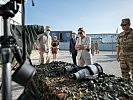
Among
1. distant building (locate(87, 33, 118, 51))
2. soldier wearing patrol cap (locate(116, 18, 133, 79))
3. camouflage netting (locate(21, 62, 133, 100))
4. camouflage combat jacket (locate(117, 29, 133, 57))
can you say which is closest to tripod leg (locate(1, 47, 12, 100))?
camouflage netting (locate(21, 62, 133, 100))

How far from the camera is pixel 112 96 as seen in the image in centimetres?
259

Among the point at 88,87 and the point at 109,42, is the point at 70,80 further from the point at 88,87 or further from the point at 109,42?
the point at 109,42

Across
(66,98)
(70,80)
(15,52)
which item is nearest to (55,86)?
(70,80)

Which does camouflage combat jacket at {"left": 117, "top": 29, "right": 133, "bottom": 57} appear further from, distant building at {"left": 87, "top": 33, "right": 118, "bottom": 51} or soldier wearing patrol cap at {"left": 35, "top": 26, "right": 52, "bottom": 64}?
distant building at {"left": 87, "top": 33, "right": 118, "bottom": 51}

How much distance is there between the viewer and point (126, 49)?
616 centimetres

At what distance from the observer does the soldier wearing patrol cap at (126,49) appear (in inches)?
236

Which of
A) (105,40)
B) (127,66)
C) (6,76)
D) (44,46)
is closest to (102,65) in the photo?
(44,46)

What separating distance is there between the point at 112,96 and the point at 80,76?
0.99 m

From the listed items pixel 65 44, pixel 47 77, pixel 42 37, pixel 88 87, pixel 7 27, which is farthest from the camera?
pixel 65 44

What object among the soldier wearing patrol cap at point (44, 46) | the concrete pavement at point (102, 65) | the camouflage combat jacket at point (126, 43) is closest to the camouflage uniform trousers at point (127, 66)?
the camouflage combat jacket at point (126, 43)

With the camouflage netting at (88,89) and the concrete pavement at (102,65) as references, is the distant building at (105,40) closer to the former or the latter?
the concrete pavement at (102,65)

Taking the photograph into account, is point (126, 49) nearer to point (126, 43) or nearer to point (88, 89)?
point (126, 43)

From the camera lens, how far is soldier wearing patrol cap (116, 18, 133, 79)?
19.6 feet

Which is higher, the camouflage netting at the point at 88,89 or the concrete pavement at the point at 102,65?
the camouflage netting at the point at 88,89
